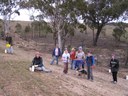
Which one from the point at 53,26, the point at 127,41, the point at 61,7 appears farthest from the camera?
the point at 127,41

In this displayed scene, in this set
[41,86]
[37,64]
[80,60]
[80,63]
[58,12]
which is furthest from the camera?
[58,12]

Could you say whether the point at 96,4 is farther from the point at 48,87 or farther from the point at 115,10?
the point at 48,87

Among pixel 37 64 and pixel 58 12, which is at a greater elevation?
pixel 58 12

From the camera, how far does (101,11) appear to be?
4731cm

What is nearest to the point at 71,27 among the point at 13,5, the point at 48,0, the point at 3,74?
the point at 48,0

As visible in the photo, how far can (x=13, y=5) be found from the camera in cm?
5269

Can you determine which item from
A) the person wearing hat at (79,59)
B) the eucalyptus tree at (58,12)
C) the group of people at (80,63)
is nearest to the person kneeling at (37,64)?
the group of people at (80,63)

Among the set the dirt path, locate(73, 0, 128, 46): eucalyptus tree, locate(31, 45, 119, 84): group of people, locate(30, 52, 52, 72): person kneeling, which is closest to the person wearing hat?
locate(31, 45, 119, 84): group of people

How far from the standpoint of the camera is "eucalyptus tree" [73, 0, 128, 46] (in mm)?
43219

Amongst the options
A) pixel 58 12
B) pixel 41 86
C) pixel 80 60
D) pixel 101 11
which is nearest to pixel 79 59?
pixel 80 60

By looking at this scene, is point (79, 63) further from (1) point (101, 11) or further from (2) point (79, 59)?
(1) point (101, 11)

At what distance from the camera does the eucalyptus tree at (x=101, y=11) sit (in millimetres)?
43219

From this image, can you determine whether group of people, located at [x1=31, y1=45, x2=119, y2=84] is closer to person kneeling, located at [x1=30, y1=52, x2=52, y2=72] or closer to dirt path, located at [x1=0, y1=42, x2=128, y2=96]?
person kneeling, located at [x1=30, y1=52, x2=52, y2=72]

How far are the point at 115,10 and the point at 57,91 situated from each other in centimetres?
3159
